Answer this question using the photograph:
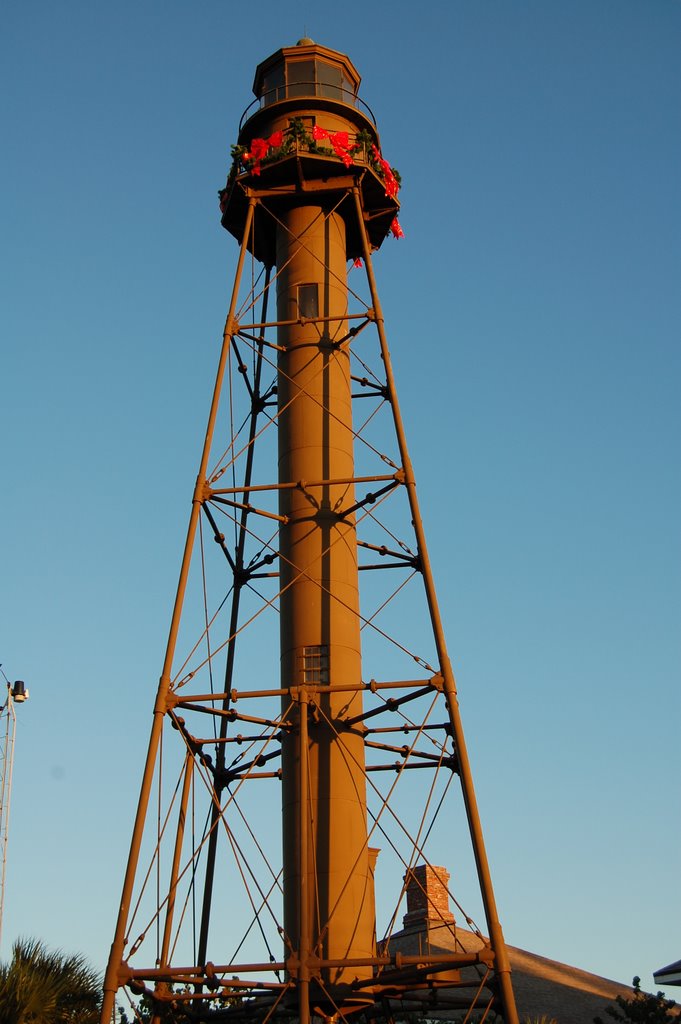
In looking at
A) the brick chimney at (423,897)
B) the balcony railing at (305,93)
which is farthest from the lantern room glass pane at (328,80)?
the brick chimney at (423,897)

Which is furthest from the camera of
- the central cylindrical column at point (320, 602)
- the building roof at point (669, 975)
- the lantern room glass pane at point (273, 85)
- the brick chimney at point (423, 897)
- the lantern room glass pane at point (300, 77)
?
the brick chimney at point (423, 897)

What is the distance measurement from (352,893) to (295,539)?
20.8 feet

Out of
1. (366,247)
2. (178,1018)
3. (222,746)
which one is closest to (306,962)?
(178,1018)

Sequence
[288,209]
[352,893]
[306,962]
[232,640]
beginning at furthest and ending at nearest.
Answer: [288,209] → [232,640] → [352,893] → [306,962]

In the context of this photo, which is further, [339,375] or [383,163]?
[383,163]

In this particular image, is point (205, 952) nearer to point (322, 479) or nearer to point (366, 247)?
point (322, 479)

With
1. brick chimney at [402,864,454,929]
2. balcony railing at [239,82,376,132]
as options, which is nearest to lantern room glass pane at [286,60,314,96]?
balcony railing at [239,82,376,132]

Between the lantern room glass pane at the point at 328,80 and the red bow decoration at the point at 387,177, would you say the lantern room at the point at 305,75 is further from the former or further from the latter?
the red bow decoration at the point at 387,177

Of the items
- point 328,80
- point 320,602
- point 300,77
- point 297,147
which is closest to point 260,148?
point 297,147

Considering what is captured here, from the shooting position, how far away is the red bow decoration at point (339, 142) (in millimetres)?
25141

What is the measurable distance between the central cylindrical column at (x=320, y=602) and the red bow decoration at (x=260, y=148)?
4.03 ft

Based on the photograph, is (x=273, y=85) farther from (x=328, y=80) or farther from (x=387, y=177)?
(x=387, y=177)

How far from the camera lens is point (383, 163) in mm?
26141

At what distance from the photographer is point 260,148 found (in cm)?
2536
